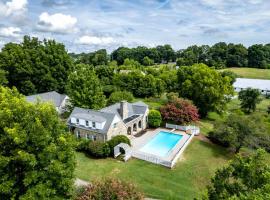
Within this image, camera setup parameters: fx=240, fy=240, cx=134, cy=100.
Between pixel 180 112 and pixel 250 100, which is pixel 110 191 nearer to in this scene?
pixel 180 112

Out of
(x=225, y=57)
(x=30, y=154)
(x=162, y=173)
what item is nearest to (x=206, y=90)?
(x=162, y=173)

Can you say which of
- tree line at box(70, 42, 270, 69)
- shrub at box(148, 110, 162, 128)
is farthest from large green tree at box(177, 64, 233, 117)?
tree line at box(70, 42, 270, 69)

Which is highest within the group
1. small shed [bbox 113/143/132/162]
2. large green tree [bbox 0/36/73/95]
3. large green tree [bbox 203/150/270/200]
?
large green tree [bbox 0/36/73/95]

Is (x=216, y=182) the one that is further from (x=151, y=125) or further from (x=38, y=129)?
(x=151, y=125)

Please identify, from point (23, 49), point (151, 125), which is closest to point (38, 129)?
point (151, 125)

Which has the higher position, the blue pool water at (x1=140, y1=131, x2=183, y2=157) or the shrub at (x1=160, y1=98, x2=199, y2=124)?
the shrub at (x1=160, y1=98, x2=199, y2=124)

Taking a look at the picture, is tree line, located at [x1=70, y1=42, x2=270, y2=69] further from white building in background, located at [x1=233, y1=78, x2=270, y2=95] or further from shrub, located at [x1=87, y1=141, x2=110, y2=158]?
shrub, located at [x1=87, y1=141, x2=110, y2=158]

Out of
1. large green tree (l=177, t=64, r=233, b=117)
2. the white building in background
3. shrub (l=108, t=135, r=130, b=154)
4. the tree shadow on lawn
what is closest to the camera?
shrub (l=108, t=135, r=130, b=154)
